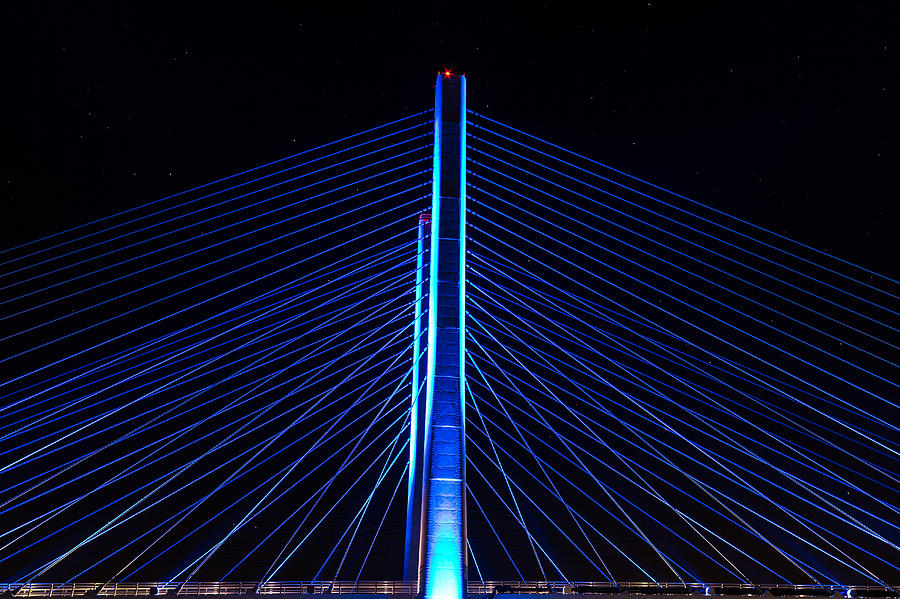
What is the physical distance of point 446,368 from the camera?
40.6 feet

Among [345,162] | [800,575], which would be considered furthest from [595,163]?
[800,575]

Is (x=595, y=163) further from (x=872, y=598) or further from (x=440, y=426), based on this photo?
(x=872, y=598)

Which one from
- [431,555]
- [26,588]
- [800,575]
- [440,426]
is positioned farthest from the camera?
[800,575]

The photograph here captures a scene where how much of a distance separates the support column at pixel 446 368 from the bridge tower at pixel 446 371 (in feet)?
0.04

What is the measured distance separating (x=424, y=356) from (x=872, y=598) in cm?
893

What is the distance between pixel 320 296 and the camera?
14.6m

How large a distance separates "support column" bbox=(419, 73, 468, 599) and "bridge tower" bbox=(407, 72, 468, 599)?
1 cm

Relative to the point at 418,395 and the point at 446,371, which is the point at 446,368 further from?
the point at 418,395

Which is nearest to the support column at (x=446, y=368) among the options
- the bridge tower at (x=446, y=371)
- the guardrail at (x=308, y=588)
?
the bridge tower at (x=446, y=371)

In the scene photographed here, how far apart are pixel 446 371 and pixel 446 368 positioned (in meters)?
0.05

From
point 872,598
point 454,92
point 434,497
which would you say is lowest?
point 872,598

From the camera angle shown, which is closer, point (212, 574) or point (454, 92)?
point (454, 92)

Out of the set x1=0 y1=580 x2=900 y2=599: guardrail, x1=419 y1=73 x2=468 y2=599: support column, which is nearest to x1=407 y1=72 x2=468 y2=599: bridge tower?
x1=419 y1=73 x2=468 y2=599: support column

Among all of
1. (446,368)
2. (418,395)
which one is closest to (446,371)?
(446,368)
